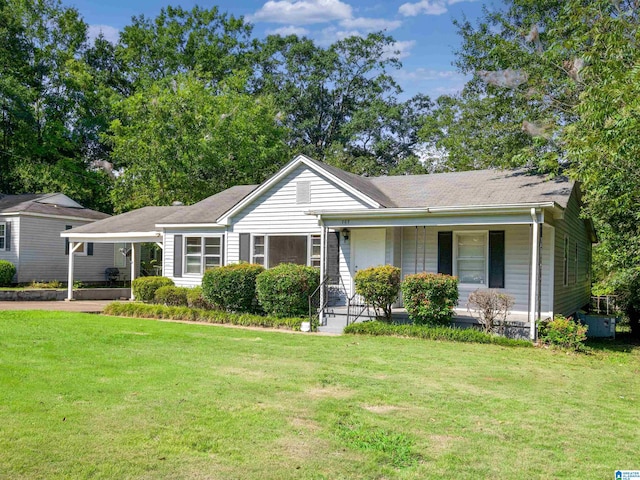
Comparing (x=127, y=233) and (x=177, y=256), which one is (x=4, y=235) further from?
(x=177, y=256)

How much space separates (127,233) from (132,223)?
4.70 feet

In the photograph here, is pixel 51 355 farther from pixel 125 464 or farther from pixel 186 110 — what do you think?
pixel 186 110

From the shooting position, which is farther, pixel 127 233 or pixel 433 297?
pixel 127 233

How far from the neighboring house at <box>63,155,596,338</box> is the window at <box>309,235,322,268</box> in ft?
0.10

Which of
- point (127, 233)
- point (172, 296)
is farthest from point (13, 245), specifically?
point (172, 296)

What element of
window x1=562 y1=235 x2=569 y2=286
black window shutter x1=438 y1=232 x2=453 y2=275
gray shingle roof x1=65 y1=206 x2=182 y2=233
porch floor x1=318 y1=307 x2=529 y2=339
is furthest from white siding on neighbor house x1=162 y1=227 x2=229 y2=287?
window x1=562 y1=235 x2=569 y2=286

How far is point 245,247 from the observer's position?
705 inches

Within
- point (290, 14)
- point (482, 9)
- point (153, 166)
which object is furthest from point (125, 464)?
point (290, 14)

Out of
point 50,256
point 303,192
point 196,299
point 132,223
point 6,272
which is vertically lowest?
point 196,299

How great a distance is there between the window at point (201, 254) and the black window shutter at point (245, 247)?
3.86 ft

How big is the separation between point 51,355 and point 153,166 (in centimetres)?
2135

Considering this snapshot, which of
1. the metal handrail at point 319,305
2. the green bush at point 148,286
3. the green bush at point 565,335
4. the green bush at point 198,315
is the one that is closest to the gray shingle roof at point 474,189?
the metal handrail at point 319,305

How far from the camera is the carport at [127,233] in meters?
20.5

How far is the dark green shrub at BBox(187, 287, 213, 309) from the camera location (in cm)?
1700
